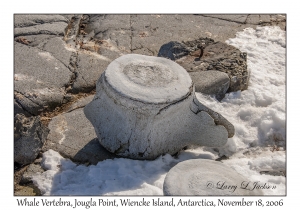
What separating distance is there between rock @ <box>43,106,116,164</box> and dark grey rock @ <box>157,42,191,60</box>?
4.62 feet

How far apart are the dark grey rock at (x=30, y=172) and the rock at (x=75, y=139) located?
22 centimetres

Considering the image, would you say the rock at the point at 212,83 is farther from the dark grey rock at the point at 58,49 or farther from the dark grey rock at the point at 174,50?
the dark grey rock at the point at 58,49

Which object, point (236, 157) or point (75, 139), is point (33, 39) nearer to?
point (75, 139)

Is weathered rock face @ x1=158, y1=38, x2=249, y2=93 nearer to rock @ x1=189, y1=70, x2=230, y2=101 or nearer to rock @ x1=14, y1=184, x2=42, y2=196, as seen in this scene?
rock @ x1=189, y1=70, x2=230, y2=101

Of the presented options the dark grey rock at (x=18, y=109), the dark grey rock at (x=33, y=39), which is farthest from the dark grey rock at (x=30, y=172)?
the dark grey rock at (x=33, y=39)

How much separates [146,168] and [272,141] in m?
1.38

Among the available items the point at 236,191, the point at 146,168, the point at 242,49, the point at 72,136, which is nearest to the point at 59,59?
the point at 72,136

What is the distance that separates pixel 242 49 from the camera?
554cm

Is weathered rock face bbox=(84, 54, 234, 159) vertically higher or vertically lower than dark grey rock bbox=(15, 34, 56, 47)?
lower

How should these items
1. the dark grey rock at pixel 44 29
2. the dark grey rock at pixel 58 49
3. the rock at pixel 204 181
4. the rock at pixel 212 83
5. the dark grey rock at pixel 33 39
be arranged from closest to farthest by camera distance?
the rock at pixel 204 181 → the rock at pixel 212 83 → the dark grey rock at pixel 58 49 → the dark grey rock at pixel 33 39 → the dark grey rock at pixel 44 29

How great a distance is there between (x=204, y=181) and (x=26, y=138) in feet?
5.24

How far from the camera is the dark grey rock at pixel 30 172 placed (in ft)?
11.2

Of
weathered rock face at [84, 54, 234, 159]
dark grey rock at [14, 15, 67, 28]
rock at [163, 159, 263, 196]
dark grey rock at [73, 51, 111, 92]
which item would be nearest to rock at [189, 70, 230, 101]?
weathered rock face at [84, 54, 234, 159]

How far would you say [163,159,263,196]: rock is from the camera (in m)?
2.92
